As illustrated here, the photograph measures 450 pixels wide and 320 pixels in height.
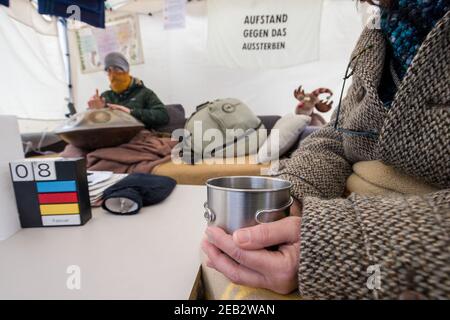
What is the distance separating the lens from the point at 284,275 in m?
0.24

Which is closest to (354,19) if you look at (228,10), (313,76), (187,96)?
(313,76)

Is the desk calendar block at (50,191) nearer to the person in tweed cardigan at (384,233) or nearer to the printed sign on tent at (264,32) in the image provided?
the person in tweed cardigan at (384,233)

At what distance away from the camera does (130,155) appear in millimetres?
1292

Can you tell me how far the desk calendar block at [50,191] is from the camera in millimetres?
406

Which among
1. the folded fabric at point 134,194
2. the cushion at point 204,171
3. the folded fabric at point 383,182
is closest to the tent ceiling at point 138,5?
the cushion at point 204,171

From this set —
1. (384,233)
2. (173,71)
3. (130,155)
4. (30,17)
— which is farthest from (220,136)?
(30,17)

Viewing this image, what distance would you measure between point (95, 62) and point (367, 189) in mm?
2838

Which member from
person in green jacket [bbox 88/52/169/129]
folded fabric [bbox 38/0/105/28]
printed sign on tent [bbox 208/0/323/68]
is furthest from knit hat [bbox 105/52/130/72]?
printed sign on tent [bbox 208/0/323/68]

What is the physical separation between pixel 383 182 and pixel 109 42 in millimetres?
2802

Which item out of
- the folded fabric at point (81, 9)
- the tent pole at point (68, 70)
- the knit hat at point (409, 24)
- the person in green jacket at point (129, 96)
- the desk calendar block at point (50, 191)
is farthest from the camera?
the tent pole at point (68, 70)

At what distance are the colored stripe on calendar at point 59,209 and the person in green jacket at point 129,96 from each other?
4.44ft

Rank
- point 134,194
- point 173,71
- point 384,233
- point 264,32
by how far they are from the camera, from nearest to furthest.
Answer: point 384,233 → point 134,194 → point 264,32 → point 173,71

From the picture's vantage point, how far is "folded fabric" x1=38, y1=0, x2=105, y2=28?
3.82 ft

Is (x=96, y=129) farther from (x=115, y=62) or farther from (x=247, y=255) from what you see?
(x=247, y=255)
